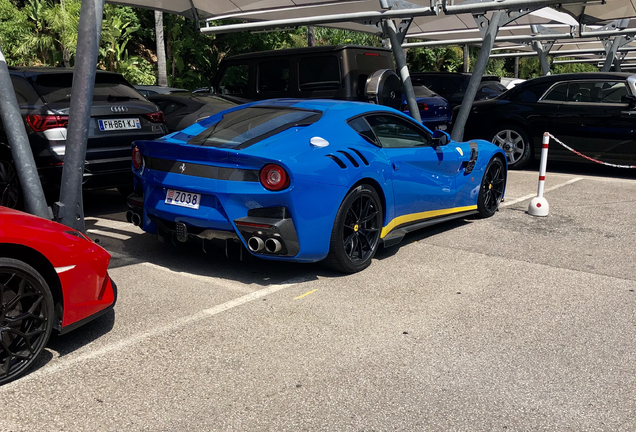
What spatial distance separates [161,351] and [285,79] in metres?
7.08

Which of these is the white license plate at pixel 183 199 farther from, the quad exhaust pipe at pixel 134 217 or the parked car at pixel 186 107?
the parked car at pixel 186 107

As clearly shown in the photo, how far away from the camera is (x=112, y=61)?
19.6m

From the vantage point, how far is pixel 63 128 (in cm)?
650

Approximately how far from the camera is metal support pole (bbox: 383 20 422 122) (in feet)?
35.5

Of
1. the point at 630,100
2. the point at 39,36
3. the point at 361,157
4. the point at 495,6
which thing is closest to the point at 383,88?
the point at 495,6

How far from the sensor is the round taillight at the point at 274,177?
4609mm

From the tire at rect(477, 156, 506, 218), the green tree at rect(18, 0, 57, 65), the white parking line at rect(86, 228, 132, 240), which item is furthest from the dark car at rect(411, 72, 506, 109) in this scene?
the green tree at rect(18, 0, 57, 65)

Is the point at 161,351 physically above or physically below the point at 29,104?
below

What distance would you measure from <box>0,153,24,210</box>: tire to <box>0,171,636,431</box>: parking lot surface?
4.80ft

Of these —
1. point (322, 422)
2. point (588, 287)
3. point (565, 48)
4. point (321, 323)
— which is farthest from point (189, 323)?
point (565, 48)

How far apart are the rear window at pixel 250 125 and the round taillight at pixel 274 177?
36cm

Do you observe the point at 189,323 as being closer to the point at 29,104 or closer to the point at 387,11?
the point at 29,104

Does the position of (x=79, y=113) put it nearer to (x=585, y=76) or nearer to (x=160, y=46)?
(x=585, y=76)

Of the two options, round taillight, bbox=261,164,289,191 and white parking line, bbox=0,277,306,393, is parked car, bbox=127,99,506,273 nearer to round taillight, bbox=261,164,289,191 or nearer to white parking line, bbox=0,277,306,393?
round taillight, bbox=261,164,289,191
